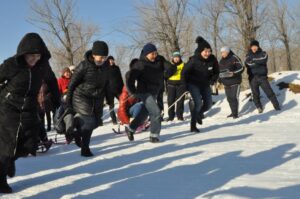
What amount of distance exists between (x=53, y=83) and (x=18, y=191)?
4.34 feet

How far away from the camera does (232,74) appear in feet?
37.6

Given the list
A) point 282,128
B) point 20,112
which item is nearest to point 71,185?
point 20,112

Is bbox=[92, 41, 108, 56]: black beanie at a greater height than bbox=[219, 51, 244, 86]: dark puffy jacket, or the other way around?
bbox=[92, 41, 108, 56]: black beanie

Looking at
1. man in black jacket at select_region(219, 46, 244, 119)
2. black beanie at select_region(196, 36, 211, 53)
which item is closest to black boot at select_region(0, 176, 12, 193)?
black beanie at select_region(196, 36, 211, 53)

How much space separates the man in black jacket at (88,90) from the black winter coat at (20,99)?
1.85m

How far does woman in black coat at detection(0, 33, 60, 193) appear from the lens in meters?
4.39

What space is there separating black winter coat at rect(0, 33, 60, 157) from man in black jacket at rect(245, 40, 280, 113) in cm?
817

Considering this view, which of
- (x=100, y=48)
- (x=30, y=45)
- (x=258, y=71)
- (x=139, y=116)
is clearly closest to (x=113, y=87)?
(x=139, y=116)

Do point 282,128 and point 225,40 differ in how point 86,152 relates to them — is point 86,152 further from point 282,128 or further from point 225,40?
point 225,40

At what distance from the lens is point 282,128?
8.77 meters

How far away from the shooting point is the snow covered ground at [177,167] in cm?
439

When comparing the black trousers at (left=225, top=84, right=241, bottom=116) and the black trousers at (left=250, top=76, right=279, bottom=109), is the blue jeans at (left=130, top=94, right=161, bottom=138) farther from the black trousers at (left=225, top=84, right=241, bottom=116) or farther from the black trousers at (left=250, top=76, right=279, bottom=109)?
the black trousers at (left=250, top=76, right=279, bottom=109)

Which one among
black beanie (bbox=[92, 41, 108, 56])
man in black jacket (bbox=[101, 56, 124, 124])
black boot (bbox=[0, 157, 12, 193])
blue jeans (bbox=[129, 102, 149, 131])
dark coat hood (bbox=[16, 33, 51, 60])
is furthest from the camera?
blue jeans (bbox=[129, 102, 149, 131])

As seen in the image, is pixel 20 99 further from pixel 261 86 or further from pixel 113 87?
pixel 261 86
